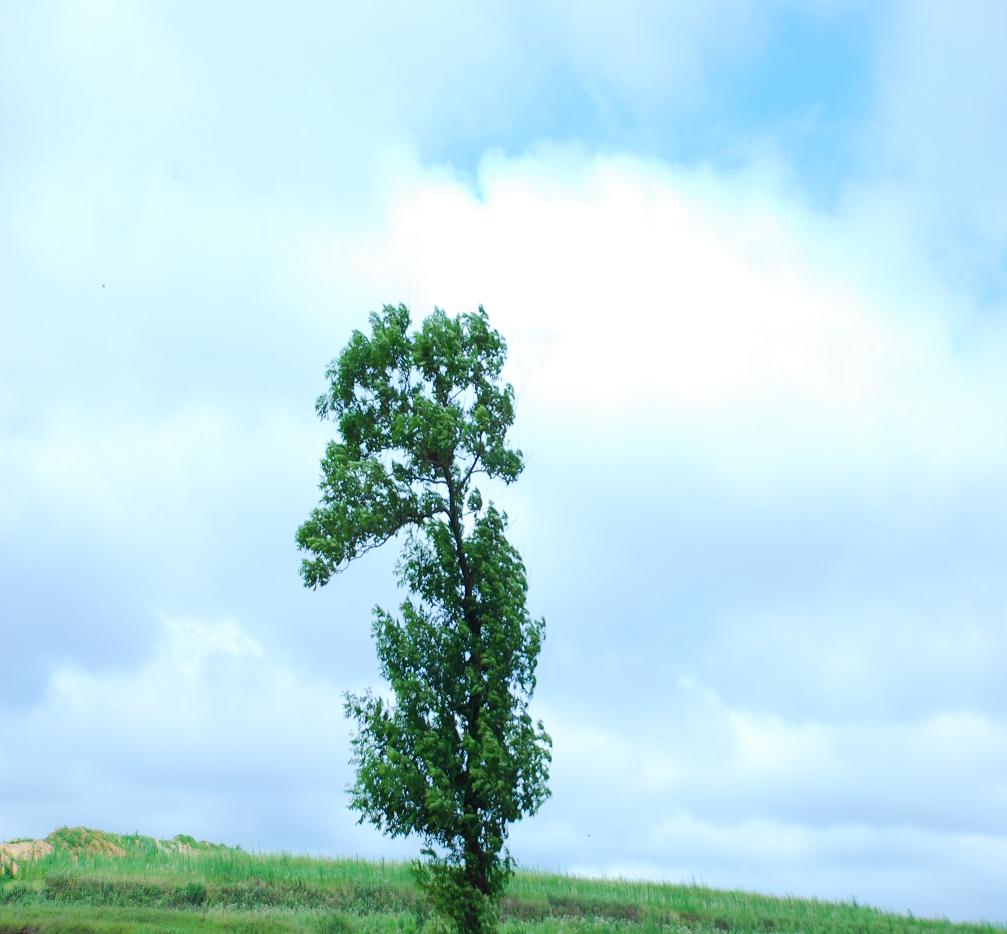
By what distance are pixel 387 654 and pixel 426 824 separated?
4677 mm

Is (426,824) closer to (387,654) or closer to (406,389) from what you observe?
(387,654)

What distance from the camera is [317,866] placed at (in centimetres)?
3869

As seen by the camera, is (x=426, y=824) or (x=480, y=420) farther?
(x=480, y=420)

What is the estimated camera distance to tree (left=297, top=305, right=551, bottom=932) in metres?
25.8

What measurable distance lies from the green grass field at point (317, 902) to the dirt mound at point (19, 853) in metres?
0.25

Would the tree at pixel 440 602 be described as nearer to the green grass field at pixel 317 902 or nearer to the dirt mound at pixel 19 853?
the green grass field at pixel 317 902

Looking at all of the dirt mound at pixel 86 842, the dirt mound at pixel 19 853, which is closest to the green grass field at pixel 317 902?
the dirt mound at pixel 19 853

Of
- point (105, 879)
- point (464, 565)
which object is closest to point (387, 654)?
point (464, 565)

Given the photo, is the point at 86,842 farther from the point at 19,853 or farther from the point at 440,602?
the point at 440,602

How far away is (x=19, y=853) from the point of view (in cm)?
4016

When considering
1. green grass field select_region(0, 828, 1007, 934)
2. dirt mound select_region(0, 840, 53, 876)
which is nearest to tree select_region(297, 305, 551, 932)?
green grass field select_region(0, 828, 1007, 934)

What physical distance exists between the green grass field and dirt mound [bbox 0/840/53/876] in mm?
253

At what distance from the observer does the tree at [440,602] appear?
25750 mm

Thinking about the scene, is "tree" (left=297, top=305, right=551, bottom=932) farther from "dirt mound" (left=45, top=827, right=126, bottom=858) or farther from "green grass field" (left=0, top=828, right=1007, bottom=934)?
"dirt mound" (left=45, top=827, right=126, bottom=858)
